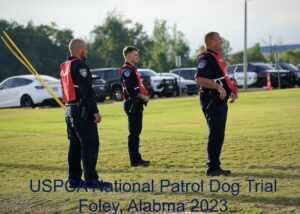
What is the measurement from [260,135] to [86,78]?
5795 millimetres

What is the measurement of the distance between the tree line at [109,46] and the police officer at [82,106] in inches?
2097

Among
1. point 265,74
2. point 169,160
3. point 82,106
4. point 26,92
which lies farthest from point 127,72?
point 265,74

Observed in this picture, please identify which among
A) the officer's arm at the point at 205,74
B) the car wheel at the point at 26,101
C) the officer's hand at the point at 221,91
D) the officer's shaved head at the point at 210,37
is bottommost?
the car wheel at the point at 26,101

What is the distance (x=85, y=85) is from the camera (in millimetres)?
7301

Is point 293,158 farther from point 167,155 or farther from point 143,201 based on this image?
point 143,201

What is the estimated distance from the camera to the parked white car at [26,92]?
88.8 ft

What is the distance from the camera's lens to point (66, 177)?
8.41 metres

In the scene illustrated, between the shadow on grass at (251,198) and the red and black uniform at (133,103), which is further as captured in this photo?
the red and black uniform at (133,103)

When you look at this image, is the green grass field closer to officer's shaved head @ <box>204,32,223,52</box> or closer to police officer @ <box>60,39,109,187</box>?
police officer @ <box>60,39,109,187</box>

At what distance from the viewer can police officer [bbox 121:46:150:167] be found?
30.5 ft

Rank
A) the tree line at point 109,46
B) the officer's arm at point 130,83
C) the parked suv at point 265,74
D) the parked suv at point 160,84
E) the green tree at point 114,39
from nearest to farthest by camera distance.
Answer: the officer's arm at point 130,83, the parked suv at point 160,84, the parked suv at point 265,74, the tree line at point 109,46, the green tree at point 114,39

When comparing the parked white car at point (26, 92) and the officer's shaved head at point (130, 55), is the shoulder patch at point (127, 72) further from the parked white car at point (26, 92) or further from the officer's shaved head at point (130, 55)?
the parked white car at point (26, 92)

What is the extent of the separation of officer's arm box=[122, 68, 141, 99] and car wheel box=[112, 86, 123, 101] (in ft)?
72.1

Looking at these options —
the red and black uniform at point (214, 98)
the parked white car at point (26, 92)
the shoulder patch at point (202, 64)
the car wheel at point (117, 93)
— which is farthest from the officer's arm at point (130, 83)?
the car wheel at point (117, 93)
